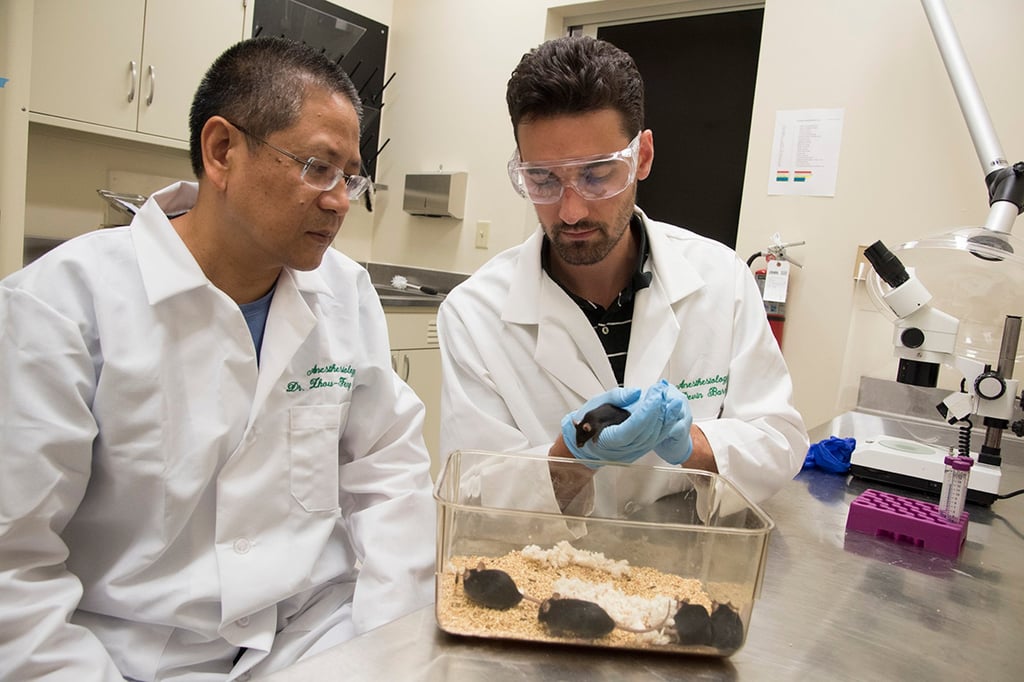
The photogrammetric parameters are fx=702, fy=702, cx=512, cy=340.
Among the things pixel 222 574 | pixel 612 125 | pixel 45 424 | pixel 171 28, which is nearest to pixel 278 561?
pixel 222 574

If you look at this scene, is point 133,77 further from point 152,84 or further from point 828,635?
point 828,635

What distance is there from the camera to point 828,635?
0.80 m

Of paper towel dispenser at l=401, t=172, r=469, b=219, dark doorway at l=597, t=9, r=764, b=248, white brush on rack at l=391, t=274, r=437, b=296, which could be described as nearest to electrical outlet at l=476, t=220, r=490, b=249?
paper towel dispenser at l=401, t=172, r=469, b=219

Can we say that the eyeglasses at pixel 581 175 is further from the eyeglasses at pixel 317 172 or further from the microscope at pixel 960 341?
the microscope at pixel 960 341

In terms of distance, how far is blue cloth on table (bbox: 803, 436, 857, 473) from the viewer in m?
1.57

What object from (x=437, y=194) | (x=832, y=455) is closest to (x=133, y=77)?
(x=437, y=194)

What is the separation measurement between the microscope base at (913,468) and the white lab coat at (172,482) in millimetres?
939

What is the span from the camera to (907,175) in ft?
7.46

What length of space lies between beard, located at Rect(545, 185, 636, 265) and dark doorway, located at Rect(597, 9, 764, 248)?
5.46ft

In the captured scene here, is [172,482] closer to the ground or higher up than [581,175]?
closer to the ground

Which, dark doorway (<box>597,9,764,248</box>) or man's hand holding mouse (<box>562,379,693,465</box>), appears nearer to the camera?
man's hand holding mouse (<box>562,379,693,465</box>)

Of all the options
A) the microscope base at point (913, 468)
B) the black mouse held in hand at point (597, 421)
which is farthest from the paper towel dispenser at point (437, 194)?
the black mouse held in hand at point (597, 421)

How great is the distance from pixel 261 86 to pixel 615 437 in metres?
0.76

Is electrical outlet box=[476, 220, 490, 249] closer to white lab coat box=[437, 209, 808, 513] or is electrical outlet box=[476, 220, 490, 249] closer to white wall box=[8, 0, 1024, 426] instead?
white wall box=[8, 0, 1024, 426]
